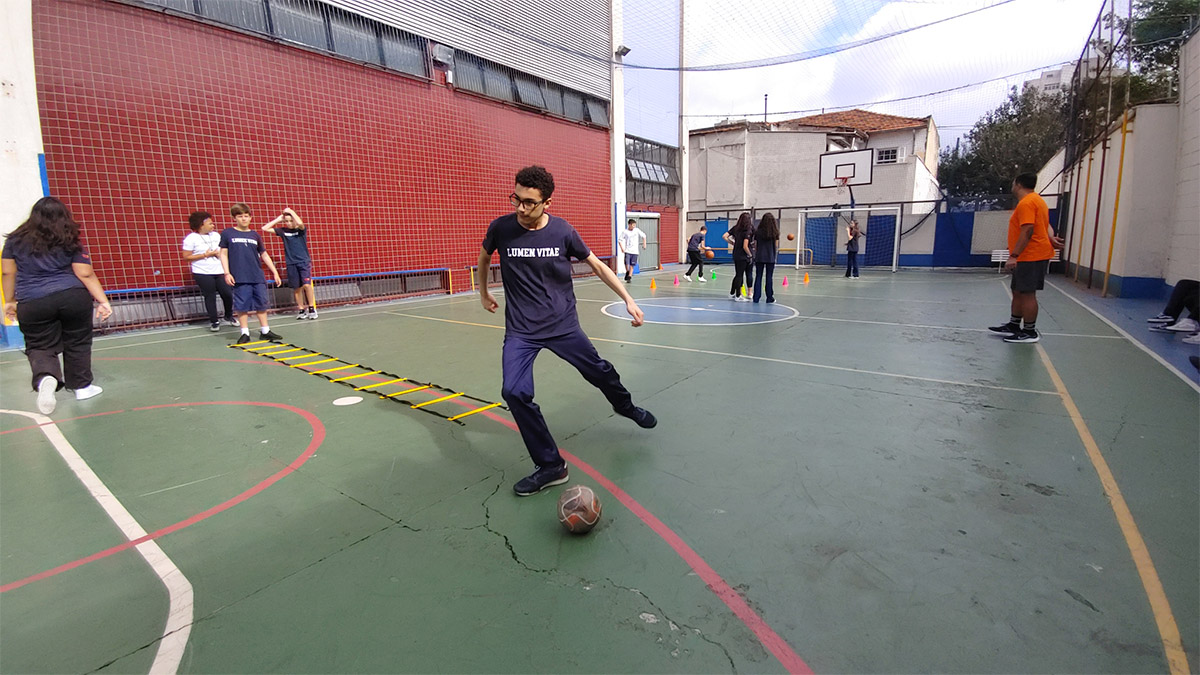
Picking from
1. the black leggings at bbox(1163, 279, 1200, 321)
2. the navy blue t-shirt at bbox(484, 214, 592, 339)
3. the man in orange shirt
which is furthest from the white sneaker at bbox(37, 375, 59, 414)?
the black leggings at bbox(1163, 279, 1200, 321)

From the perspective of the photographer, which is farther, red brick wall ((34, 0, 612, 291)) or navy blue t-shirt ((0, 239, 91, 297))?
red brick wall ((34, 0, 612, 291))

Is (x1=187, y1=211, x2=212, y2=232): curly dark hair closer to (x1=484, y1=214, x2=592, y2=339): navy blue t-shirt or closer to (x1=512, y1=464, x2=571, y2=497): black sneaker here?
(x1=484, y1=214, x2=592, y2=339): navy blue t-shirt

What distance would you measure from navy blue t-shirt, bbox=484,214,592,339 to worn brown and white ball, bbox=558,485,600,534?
3.48 ft

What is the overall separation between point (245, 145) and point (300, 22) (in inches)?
112

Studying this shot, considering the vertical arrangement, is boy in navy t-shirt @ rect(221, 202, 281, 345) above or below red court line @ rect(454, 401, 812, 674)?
above

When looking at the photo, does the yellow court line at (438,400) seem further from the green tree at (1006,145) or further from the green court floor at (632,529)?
the green tree at (1006,145)

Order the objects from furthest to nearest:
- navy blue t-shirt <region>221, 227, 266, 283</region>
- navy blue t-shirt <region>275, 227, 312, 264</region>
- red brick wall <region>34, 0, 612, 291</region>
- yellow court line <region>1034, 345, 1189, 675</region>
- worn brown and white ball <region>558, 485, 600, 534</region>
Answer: navy blue t-shirt <region>275, 227, 312, 264</region>
red brick wall <region>34, 0, 612, 291</region>
navy blue t-shirt <region>221, 227, 266, 283</region>
worn brown and white ball <region>558, 485, 600, 534</region>
yellow court line <region>1034, 345, 1189, 675</region>

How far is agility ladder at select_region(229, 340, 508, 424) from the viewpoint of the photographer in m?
4.79

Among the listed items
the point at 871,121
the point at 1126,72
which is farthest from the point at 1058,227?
the point at 871,121

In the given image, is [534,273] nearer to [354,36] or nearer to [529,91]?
[354,36]

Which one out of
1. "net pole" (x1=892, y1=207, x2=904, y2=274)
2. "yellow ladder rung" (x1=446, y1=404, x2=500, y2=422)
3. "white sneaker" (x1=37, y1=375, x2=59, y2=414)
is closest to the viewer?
"yellow ladder rung" (x1=446, y1=404, x2=500, y2=422)

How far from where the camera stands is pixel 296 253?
9.48 metres

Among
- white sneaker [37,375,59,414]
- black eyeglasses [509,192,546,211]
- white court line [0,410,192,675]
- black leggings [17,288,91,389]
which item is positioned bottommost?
white court line [0,410,192,675]

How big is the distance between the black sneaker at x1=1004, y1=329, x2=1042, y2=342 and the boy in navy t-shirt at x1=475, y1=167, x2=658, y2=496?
605 cm
